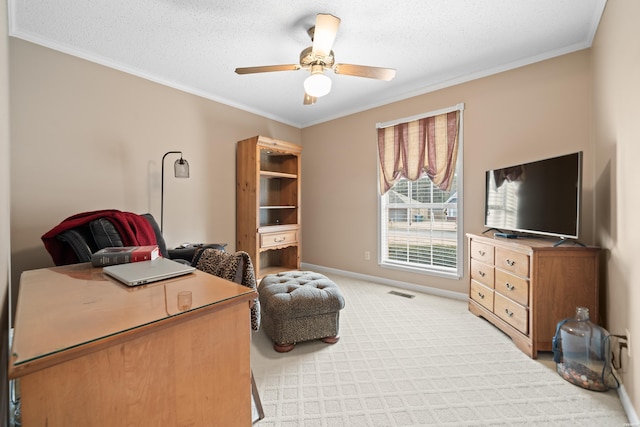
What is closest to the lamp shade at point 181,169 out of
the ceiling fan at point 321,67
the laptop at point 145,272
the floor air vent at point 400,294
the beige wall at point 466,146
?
the ceiling fan at point 321,67

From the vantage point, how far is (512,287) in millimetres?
2117

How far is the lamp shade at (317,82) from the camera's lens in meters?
2.03

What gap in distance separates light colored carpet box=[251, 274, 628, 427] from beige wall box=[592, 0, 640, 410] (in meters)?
0.39

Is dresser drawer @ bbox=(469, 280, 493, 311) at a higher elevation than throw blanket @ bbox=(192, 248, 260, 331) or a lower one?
lower

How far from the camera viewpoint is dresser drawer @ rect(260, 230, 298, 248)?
3.65 metres

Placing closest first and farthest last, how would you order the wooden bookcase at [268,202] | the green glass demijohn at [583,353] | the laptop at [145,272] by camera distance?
the laptop at [145,272] < the green glass demijohn at [583,353] < the wooden bookcase at [268,202]

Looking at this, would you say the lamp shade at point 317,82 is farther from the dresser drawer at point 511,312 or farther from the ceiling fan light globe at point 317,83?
the dresser drawer at point 511,312

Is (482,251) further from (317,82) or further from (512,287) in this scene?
(317,82)

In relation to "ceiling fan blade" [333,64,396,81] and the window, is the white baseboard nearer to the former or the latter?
the window

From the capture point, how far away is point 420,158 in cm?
334

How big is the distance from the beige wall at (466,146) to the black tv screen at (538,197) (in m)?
0.31

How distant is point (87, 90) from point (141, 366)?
9.64 feet

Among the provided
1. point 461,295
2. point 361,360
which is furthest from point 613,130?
point 361,360

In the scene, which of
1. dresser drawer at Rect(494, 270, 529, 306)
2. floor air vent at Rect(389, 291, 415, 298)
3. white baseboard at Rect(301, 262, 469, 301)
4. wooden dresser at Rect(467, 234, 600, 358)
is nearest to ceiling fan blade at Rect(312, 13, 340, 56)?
wooden dresser at Rect(467, 234, 600, 358)
